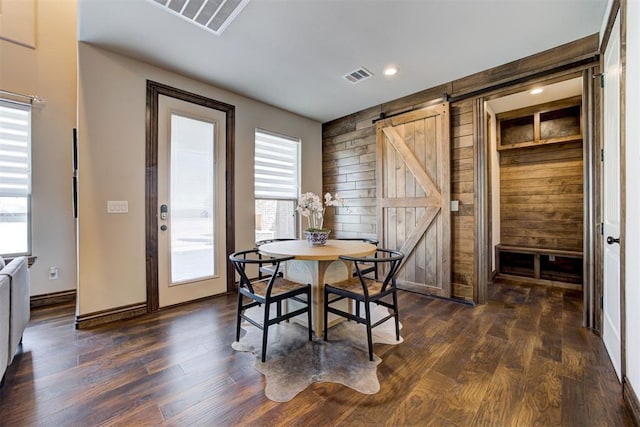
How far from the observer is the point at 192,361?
2.02 metres

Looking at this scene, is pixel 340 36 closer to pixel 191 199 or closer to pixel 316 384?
pixel 191 199

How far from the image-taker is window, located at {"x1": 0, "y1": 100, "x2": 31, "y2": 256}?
117 inches

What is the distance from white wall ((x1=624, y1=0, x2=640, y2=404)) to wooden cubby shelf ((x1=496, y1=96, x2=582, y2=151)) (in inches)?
102

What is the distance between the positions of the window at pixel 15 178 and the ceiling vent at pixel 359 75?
359 cm

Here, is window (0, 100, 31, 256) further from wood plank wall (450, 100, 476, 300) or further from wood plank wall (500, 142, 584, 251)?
wood plank wall (500, 142, 584, 251)

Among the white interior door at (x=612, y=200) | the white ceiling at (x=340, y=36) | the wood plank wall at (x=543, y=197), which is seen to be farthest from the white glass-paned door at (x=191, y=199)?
the wood plank wall at (x=543, y=197)

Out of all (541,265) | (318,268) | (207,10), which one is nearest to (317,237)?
(318,268)

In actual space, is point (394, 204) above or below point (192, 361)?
above

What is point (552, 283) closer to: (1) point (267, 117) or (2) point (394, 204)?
(2) point (394, 204)

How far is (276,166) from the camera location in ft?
13.9

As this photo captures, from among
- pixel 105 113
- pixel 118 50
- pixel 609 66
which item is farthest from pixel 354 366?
pixel 118 50

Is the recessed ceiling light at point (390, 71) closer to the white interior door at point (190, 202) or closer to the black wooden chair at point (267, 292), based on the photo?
the white interior door at point (190, 202)

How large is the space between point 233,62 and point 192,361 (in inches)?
109

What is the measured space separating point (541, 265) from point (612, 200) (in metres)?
2.48
